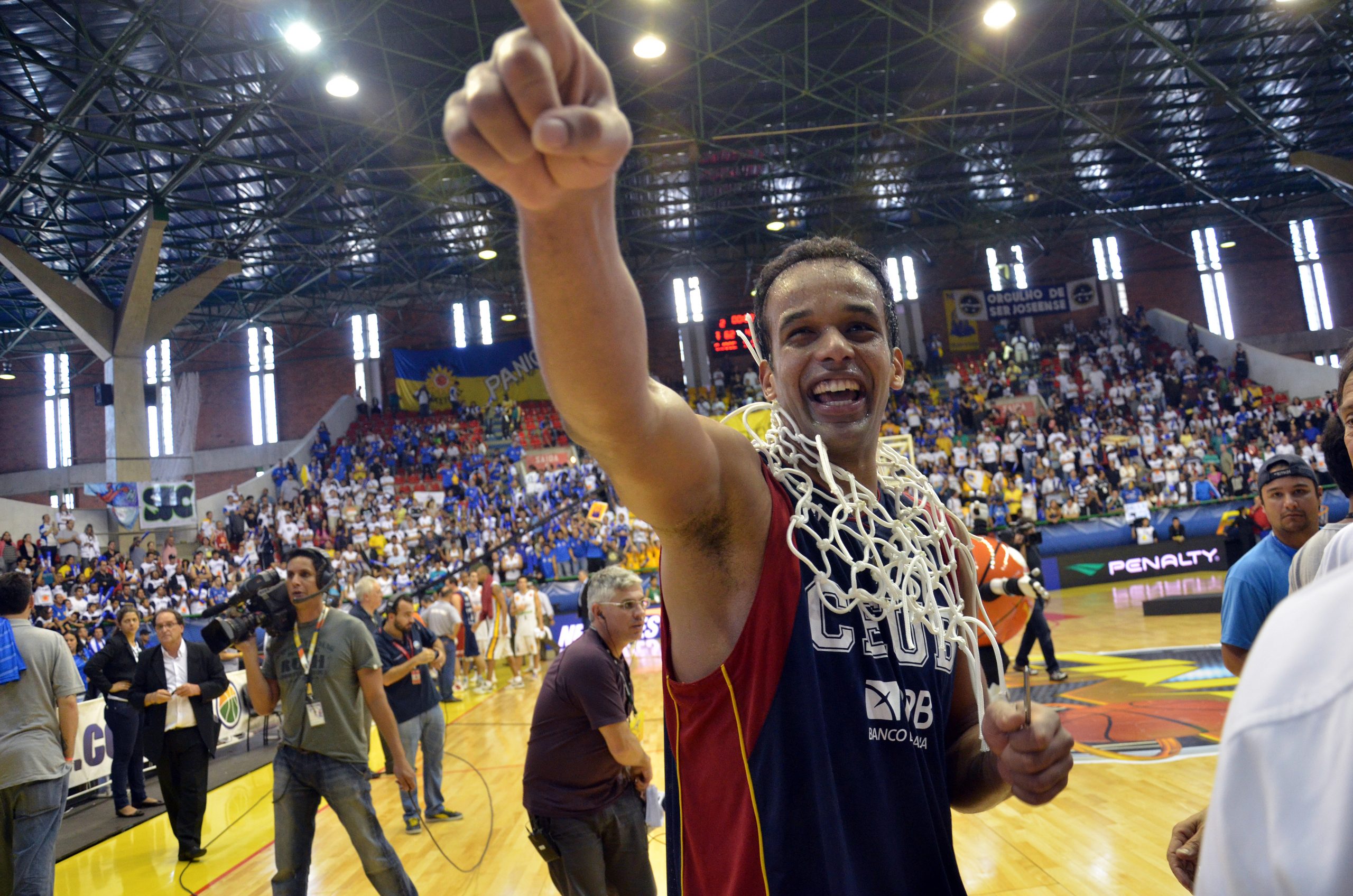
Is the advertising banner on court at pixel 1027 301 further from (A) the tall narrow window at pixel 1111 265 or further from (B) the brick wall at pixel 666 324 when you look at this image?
(A) the tall narrow window at pixel 1111 265

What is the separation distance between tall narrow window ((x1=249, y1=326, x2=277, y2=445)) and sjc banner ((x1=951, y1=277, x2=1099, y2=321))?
24205mm

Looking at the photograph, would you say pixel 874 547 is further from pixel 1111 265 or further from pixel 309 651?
pixel 1111 265

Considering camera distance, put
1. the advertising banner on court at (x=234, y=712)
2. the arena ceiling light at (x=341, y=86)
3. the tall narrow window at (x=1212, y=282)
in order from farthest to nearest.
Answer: the tall narrow window at (x=1212, y=282), the arena ceiling light at (x=341, y=86), the advertising banner on court at (x=234, y=712)

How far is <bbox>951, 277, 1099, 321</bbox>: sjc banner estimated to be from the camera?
28172 mm

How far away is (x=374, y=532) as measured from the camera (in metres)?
20.9

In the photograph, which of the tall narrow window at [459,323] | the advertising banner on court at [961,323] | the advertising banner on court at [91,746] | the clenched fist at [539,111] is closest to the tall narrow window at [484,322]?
the tall narrow window at [459,323]

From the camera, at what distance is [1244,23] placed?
56.6 ft

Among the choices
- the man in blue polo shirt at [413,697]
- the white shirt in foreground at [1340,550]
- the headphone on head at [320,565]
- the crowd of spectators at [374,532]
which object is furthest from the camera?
the crowd of spectators at [374,532]

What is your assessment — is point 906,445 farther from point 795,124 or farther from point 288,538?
point 288,538

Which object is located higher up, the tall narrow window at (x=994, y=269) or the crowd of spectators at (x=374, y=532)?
the tall narrow window at (x=994, y=269)

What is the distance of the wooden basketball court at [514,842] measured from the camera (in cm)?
461

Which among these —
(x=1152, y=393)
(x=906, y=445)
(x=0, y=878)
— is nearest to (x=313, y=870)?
(x=0, y=878)

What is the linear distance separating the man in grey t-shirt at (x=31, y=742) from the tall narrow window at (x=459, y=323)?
26032 millimetres

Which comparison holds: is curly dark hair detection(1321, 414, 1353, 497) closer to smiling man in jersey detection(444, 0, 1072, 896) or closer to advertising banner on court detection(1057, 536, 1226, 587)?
smiling man in jersey detection(444, 0, 1072, 896)
